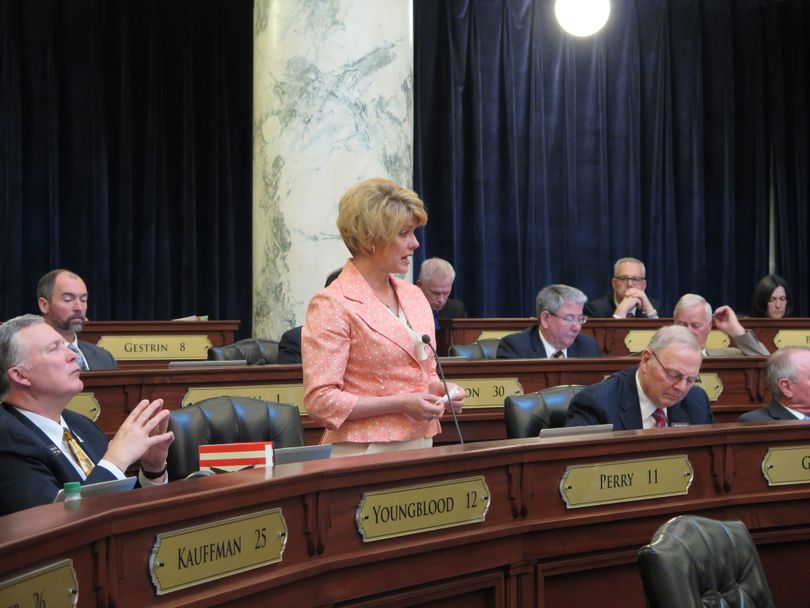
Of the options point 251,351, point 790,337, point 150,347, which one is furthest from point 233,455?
point 790,337

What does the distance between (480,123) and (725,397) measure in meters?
4.55

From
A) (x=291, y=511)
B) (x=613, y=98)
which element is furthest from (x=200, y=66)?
(x=291, y=511)

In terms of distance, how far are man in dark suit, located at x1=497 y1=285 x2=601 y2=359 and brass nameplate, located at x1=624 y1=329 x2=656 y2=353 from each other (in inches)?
55.3

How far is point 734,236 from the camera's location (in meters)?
11.0

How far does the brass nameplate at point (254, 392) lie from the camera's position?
195 inches

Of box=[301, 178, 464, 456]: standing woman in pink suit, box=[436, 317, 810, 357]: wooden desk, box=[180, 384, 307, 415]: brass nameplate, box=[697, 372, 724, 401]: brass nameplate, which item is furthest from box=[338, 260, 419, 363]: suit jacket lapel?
box=[436, 317, 810, 357]: wooden desk

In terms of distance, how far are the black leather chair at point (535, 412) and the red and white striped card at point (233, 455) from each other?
47.2 inches

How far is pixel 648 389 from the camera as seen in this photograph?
3881 millimetres

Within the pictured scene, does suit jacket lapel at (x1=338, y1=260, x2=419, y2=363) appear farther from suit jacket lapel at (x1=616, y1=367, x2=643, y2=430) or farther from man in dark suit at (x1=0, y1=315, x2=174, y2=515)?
suit jacket lapel at (x1=616, y1=367, x2=643, y2=430)

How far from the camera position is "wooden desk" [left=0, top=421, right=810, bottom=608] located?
2.02 m

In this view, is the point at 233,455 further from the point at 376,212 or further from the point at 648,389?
the point at 648,389

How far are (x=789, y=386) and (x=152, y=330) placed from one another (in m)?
4.04

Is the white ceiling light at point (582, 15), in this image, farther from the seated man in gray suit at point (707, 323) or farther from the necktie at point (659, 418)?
the necktie at point (659, 418)

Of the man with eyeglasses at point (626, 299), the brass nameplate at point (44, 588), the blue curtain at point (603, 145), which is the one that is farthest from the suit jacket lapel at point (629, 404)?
the blue curtain at point (603, 145)
